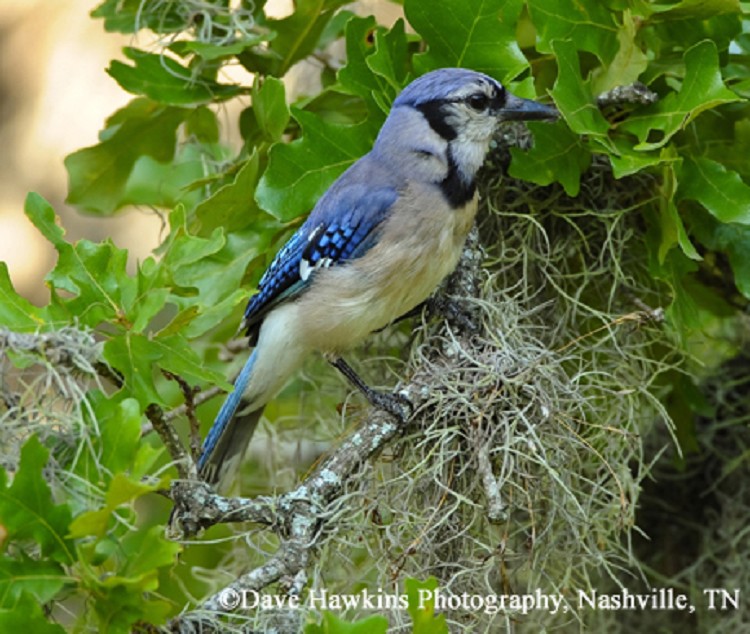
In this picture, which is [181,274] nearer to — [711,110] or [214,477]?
[214,477]

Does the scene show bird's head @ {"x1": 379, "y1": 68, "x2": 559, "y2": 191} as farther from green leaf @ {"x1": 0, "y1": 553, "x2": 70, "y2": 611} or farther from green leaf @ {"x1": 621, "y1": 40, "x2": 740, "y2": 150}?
green leaf @ {"x1": 0, "y1": 553, "x2": 70, "y2": 611}

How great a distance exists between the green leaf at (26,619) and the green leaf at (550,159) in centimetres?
118

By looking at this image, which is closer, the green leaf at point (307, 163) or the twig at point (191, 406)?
the twig at point (191, 406)

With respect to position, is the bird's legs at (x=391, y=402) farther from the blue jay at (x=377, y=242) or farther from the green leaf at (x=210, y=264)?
the green leaf at (x=210, y=264)

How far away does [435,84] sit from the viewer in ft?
7.58

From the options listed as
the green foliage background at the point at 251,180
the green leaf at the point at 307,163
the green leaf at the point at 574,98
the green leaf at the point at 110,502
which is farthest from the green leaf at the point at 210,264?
the green leaf at the point at 574,98

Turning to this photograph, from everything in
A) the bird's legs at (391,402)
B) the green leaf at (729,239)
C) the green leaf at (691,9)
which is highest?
the green leaf at (691,9)

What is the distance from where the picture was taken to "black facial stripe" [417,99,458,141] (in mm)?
2355

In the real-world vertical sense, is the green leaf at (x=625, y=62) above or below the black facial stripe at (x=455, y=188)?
above

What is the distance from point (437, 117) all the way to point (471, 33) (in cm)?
18

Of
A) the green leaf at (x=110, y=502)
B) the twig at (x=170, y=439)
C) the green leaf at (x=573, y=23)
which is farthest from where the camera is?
the green leaf at (x=573, y=23)

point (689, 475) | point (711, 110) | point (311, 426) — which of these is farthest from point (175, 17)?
point (689, 475)

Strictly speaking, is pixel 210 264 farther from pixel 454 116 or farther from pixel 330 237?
pixel 454 116

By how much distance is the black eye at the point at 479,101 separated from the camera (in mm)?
2311
